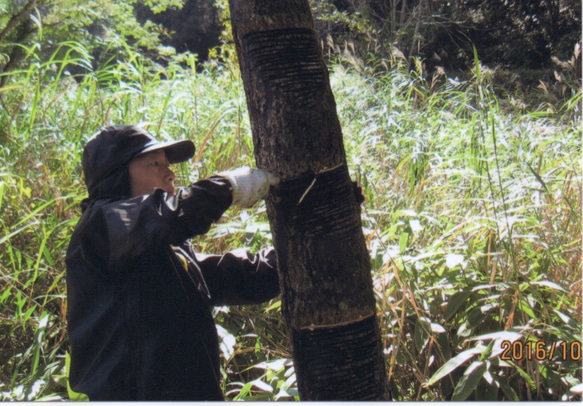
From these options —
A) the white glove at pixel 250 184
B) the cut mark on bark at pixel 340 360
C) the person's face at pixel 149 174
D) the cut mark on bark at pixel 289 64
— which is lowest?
the cut mark on bark at pixel 340 360

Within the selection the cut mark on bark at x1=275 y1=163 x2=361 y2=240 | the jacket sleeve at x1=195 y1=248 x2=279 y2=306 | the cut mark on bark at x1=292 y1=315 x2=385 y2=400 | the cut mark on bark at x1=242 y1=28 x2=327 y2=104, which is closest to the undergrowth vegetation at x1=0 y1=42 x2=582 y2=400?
the jacket sleeve at x1=195 y1=248 x2=279 y2=306

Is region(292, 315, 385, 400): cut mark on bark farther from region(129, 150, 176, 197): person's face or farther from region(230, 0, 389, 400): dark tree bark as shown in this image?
region(129, 150, 176, 197): person's face

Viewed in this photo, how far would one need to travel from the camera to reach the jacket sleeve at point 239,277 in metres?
1.99

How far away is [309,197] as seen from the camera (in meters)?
1.39

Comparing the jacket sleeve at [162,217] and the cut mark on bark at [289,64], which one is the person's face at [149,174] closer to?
the jacket sleeve at [162,217]

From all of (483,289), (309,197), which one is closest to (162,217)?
(309,197)

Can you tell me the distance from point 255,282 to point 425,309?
0.59m

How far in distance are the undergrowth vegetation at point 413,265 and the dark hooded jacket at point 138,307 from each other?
0.92ft

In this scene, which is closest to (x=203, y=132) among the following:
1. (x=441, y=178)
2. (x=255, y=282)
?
(x=441, y=178)

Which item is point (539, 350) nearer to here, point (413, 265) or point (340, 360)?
point (413, 265)

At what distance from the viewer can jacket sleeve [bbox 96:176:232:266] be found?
1475 millimetres

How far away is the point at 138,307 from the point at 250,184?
0.52 m

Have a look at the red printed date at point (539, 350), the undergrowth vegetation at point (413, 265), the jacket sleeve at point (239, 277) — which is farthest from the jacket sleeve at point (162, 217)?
the red printed date at point (539, 350)

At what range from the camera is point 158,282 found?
1.73m
